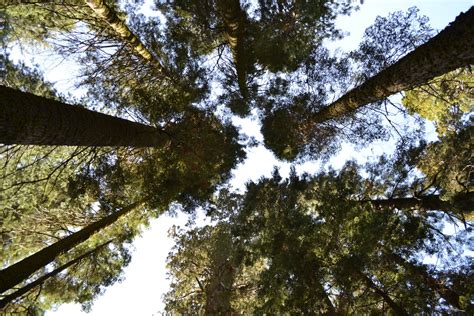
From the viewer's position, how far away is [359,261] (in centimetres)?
652

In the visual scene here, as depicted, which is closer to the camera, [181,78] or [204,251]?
[181,78]

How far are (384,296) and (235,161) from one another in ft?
27.7

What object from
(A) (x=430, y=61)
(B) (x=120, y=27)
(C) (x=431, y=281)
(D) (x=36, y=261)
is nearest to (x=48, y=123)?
(D) (x=36, y=261)

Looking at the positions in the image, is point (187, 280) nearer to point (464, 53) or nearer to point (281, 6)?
point (281, 6)

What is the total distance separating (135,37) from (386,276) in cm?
853

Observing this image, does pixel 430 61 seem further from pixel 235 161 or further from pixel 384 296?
pixel 235 161

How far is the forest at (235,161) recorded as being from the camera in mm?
6383

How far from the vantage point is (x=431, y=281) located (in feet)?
21.7

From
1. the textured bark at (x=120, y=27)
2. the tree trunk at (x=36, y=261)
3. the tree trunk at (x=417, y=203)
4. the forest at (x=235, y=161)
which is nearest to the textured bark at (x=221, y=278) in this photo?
the forest at (x=235, y=161)

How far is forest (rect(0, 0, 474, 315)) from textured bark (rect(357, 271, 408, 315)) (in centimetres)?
3

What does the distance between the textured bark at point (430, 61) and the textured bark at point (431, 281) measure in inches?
145

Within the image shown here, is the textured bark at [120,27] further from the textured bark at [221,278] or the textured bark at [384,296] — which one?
the textured bark at [384,296]

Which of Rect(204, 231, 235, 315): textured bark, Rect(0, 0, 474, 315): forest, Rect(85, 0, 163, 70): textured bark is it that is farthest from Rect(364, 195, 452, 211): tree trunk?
Rect(85, 0, 163, 70): textured bark

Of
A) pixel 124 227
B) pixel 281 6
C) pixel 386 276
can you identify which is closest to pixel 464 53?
pixel 386 276
